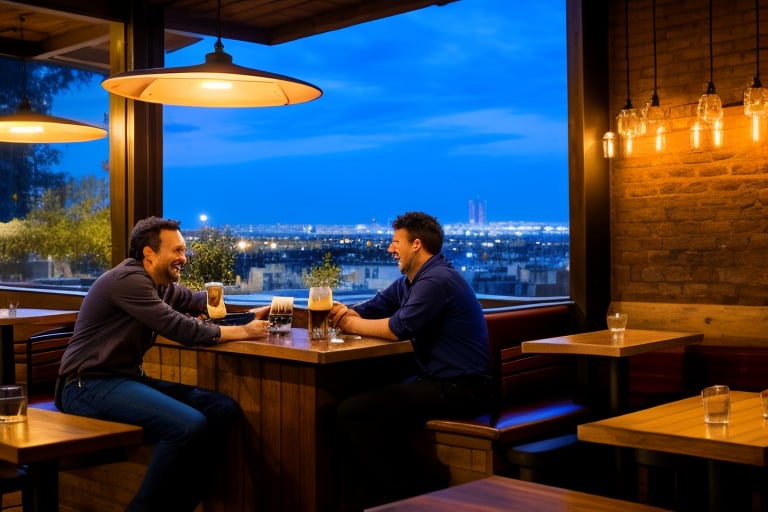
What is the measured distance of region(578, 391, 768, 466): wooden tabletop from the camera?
2695 mm

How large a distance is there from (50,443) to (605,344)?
2.56m

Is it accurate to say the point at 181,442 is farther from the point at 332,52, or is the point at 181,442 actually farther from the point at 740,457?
the point at 332,52

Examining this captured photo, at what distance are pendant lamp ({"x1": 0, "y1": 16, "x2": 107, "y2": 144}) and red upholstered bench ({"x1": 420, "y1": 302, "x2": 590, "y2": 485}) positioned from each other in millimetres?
3049

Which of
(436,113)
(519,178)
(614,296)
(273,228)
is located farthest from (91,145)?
(614,296)

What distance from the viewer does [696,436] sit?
9.15 feet

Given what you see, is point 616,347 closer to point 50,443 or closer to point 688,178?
point 688,178

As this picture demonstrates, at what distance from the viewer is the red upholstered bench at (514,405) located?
420cm

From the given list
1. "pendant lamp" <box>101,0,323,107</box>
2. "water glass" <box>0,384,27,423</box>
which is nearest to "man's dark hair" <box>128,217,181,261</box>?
"pendant lamp" <box>101,0,323,107</box>

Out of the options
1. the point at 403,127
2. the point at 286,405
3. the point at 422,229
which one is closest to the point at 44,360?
the point at 286,405

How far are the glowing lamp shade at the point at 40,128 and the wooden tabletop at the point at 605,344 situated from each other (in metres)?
3.45

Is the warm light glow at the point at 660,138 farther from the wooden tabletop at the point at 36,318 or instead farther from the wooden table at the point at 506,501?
the wooden tabletop at the point at 36,318

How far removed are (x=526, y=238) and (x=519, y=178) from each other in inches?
24.6

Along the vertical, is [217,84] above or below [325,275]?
above

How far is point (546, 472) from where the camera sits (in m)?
4.13
